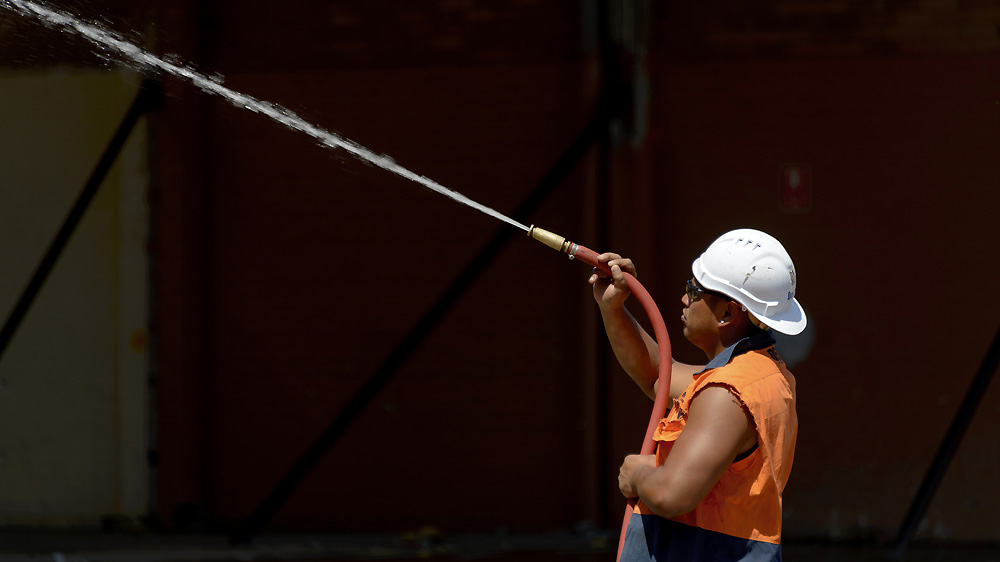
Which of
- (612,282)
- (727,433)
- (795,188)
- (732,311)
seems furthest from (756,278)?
(795,188)

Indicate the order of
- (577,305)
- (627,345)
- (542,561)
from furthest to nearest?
(577,305), (542,561), (627,345)

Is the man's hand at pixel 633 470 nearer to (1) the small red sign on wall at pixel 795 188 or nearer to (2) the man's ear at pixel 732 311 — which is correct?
(2) the man's ear at pixel 732 311

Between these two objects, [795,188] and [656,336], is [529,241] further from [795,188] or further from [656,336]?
[656,336]

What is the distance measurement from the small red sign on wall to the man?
13.0 feet

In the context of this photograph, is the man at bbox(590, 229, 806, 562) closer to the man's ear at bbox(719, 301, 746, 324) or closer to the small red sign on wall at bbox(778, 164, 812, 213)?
the man's ear at bbox(719, 301, 746, 324)

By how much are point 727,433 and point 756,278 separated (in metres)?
0.43

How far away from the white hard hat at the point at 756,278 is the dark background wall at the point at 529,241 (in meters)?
3.84

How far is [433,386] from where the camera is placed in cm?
694

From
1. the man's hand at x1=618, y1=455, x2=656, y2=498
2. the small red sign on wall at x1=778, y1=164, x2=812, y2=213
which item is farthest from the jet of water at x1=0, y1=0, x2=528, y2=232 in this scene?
the man's hand at x1=618, y1=455, x2=656, y2=498

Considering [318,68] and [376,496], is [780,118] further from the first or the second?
[376,496]

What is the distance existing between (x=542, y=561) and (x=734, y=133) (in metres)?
2.71

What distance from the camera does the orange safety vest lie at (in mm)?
2574

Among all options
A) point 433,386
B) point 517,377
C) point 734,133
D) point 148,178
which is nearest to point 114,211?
point 148,178

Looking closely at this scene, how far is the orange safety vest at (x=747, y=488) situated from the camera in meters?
2.57
